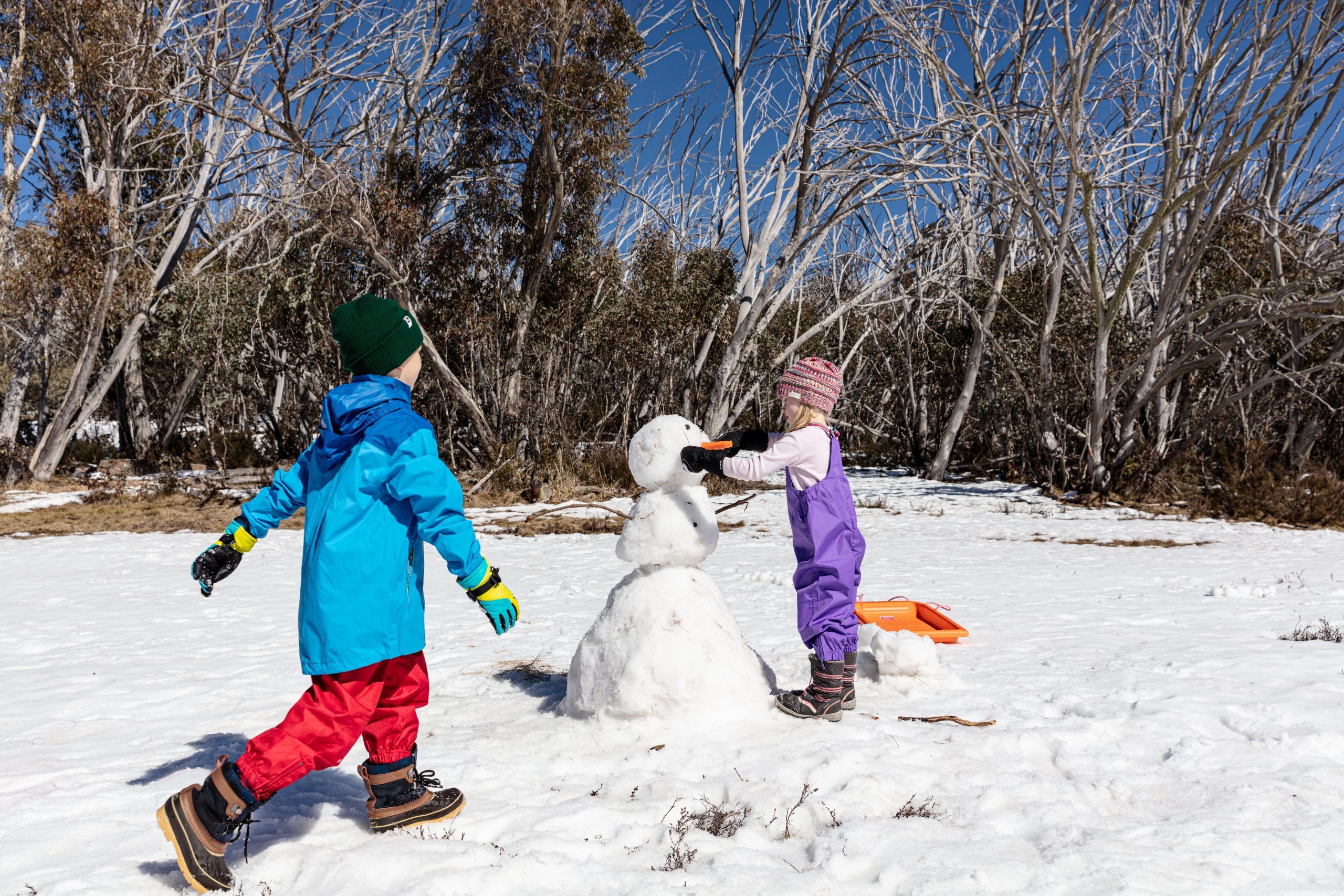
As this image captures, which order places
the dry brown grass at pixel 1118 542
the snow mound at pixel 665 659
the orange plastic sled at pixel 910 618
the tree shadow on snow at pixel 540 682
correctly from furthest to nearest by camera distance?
the dry brown grass at pixel 1118 542, the orange plastic sled at pixel 910 618, the tree shadow on snow at pixel 540 682, the snow mound at pixel 665 659

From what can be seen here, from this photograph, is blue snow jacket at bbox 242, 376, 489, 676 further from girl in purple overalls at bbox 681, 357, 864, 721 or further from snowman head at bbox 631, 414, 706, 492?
girl in purple overalls at bbox 681, 357, 864, 721

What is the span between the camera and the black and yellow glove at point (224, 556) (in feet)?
7.82

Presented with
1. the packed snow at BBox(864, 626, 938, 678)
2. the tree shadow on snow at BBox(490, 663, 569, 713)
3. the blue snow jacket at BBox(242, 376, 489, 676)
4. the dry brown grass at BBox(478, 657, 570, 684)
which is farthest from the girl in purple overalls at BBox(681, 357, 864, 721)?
the dry brown grass at BBox(478, 657, 570, 684)

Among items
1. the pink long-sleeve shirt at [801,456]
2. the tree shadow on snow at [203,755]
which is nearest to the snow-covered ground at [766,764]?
the tree shadow on snow at [203,755]

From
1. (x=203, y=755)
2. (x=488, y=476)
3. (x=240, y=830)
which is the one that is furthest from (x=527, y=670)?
(x=488, y=476)

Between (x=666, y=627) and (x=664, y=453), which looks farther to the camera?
(x=664, y=453)

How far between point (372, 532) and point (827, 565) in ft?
5.65

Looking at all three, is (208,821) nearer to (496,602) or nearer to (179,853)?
(179,853)

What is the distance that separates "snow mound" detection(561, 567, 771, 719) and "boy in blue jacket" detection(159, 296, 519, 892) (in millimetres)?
779

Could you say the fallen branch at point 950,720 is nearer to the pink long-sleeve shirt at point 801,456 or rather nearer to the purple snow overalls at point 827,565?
the purple snow overalls at point 827,565

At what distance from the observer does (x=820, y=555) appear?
323 centimetres

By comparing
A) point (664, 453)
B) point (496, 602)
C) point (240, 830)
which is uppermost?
point (664, 453)

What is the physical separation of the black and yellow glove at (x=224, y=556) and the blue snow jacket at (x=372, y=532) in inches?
8.8

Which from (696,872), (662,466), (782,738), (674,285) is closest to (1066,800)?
(782,738)
